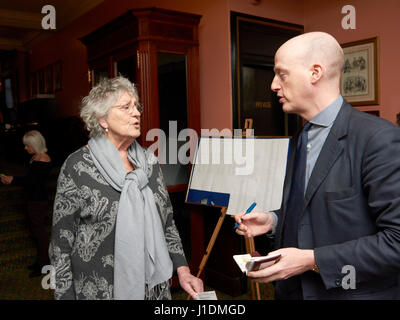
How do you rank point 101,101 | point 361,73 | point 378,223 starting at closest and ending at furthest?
→ point 378,223
point 101,101
point 361,73

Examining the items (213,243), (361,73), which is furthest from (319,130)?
(361,73)

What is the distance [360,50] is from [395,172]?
2.88 meters

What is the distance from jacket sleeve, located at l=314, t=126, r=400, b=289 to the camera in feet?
3.05

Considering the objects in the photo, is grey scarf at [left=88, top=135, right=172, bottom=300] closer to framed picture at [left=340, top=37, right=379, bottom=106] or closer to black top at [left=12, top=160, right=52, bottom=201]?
black top at [left=12, top=160, right=52, bottom=201]

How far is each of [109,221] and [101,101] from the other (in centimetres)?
60

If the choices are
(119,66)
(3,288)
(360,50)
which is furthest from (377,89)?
(3,288)

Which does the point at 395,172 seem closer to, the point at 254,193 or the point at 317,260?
the point at 317,260

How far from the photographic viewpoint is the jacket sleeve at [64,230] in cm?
160

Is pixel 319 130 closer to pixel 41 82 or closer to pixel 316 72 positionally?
pixel 316 72

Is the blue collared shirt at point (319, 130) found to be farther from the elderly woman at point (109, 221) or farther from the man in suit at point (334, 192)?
the elderly woman at point (109, 221)

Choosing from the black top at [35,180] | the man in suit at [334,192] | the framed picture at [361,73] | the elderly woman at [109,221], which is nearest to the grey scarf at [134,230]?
the elderly woman at [109,221]

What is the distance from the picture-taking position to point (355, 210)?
1023mm

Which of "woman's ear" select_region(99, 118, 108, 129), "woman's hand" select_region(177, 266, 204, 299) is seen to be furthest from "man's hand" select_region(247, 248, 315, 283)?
"woman's ear" select_region(99, 118, 108, 129)

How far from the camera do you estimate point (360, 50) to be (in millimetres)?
3391
